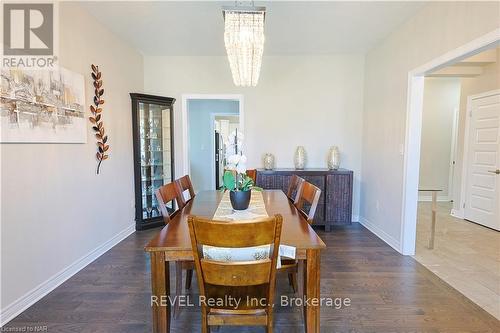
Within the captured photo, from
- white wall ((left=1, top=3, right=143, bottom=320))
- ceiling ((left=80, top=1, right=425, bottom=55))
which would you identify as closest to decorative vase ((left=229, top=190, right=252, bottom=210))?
white wall ((left=1, top=3, right=143, bottom=320))

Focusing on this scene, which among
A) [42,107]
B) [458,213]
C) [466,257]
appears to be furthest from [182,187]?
[458,213]

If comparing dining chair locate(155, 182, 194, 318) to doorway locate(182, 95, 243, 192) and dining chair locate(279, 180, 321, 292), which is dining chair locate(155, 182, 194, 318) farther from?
doorway locate(182, 95, 243, 192)


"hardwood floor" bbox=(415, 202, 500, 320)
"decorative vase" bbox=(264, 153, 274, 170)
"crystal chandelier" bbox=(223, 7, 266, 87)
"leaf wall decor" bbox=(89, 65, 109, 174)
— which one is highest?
"crystal chandelier" bbox=(223, 7, 266, 87)

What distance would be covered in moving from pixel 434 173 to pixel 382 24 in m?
4.24

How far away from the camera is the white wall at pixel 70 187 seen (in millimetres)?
1975

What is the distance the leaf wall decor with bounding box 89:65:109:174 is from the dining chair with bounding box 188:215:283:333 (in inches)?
92.1

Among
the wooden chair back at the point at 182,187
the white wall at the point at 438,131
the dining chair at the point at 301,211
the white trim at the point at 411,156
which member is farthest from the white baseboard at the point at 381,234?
the white wall at the point at 438,131

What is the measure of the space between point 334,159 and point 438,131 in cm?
344

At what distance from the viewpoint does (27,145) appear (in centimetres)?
209

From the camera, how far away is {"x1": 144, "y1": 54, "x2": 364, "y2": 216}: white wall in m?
4.23

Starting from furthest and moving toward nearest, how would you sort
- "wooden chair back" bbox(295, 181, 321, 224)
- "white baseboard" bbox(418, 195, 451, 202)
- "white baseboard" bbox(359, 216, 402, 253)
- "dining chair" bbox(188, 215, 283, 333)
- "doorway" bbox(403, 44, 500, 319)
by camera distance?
"white baseboard" bbox(418, 195, 451, 202)
"white baseboard" bbox(359, 216, 402, 253)
"doorway" bbox(403, 44, 500, 319)
"wooden chair back" bbox(295, 181, 321, 224)
"dining chair" bbox(188, 215, 283, 333)

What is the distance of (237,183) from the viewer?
201 centimetres

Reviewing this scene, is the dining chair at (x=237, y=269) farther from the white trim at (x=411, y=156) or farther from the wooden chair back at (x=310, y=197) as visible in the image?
the white trim at (x=411, y=156)

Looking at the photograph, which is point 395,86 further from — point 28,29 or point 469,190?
point 28,29
